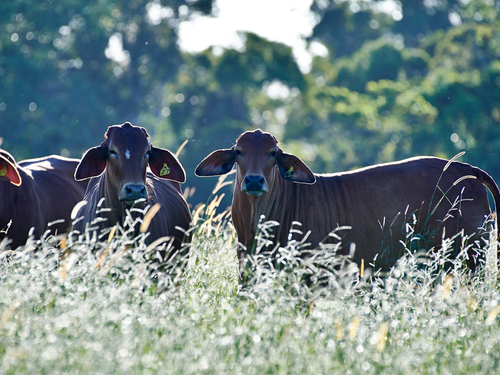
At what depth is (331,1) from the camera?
130 feet

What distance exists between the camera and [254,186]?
5270 mm

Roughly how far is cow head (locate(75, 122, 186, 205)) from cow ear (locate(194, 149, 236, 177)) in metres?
0.34

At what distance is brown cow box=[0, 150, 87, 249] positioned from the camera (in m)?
5.95

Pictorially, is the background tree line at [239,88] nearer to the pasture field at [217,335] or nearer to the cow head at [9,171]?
the cow head at [9,171]

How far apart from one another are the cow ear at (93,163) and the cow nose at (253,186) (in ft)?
4.40

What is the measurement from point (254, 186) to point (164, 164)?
3.37 ft

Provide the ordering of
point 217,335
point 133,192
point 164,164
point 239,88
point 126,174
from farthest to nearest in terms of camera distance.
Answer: point 239,88 < point 164,164 < point 126,174 < point 133,192 < point 217,335

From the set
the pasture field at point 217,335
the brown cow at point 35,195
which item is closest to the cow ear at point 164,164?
the brown cow at point 35,195

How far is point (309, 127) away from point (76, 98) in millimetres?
13888

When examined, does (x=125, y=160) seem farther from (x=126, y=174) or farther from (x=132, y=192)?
(x=132, y=192)

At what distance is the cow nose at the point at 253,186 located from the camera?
5260 millimetres

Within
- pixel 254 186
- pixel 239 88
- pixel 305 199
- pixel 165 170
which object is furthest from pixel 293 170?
pixel 239 88

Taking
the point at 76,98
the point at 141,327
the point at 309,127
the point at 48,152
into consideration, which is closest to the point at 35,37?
the point at 76,98

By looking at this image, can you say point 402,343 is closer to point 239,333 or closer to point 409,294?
point 409,294
